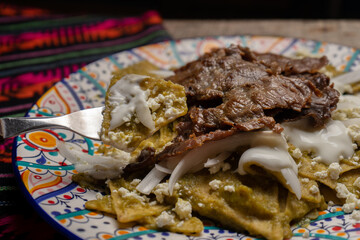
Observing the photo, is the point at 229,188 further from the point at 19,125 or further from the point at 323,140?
the point at 19,125

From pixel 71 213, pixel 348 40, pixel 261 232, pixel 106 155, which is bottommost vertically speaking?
pixel 261 232

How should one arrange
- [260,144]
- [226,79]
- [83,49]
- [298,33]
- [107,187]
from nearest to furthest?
[260,144], [107,187], [226,79], [83,49], [298,33]

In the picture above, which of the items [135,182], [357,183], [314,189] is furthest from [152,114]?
[357,183]

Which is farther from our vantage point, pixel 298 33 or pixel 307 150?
pixel 298 33

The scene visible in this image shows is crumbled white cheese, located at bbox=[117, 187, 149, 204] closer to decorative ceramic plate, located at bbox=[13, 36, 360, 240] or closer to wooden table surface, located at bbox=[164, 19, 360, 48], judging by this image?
decorative ceramic plate, located at bbox=[13, 36, 360, 240]

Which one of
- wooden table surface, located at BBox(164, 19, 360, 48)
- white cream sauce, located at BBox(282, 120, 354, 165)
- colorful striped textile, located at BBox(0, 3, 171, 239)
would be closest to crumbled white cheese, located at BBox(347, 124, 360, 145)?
white cream sauce, located at BBox(282, 120, 354, 165)

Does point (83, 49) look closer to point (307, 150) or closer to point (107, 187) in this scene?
point (107, 187)

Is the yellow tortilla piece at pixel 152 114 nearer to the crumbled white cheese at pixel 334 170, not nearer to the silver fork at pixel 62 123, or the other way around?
the silver fork at pixel 62 123

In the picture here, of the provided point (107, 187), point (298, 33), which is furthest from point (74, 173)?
point (298, 33)
